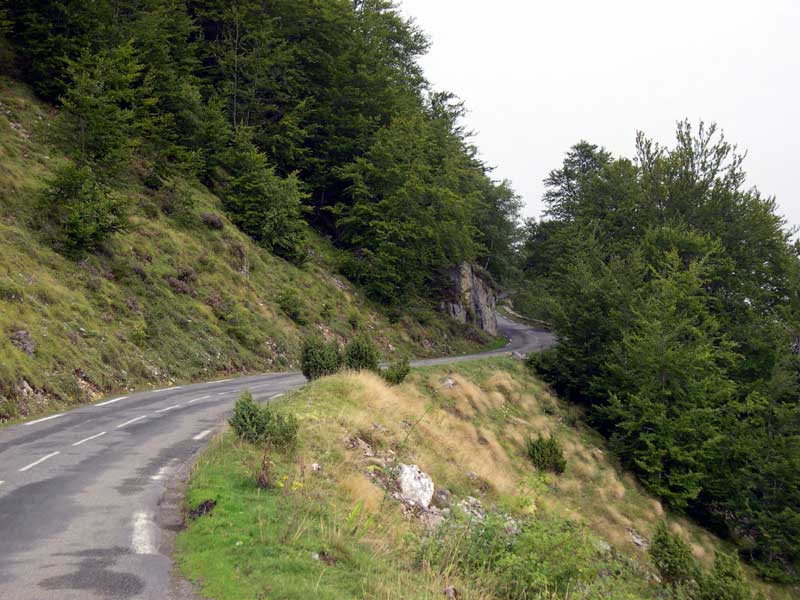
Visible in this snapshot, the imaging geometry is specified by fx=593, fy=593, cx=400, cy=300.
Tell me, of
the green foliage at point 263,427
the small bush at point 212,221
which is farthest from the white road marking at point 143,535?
the small bush at point 212,221

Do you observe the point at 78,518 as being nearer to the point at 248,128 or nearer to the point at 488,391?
the point at 488,391

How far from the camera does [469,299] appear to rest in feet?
183

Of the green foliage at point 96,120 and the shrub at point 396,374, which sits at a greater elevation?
the green foliage at point 96,120

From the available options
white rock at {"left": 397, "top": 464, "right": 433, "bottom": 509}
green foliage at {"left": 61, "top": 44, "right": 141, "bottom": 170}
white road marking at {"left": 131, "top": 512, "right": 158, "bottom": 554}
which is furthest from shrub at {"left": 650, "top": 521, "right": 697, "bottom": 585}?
green foliage at {"left": 61, "top": 44, "right": 141, "bottom": 170}

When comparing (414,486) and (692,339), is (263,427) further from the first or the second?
(692,339)

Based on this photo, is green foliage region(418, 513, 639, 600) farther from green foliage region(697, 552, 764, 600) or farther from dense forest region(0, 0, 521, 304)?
dense forest region(0, 0, 521, 304)

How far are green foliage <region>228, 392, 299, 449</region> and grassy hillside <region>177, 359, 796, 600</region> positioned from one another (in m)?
0.26

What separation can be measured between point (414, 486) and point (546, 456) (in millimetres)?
11694

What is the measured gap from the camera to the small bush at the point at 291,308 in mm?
35463

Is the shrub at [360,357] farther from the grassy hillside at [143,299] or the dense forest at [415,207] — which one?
the dense forest at [415,207]

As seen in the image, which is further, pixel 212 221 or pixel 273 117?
pixel 273 117

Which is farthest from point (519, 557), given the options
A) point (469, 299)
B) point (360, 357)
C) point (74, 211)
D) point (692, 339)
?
point (469, 299)

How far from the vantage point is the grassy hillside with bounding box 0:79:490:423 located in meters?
20.3

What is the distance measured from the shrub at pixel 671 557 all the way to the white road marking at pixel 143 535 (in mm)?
14112
